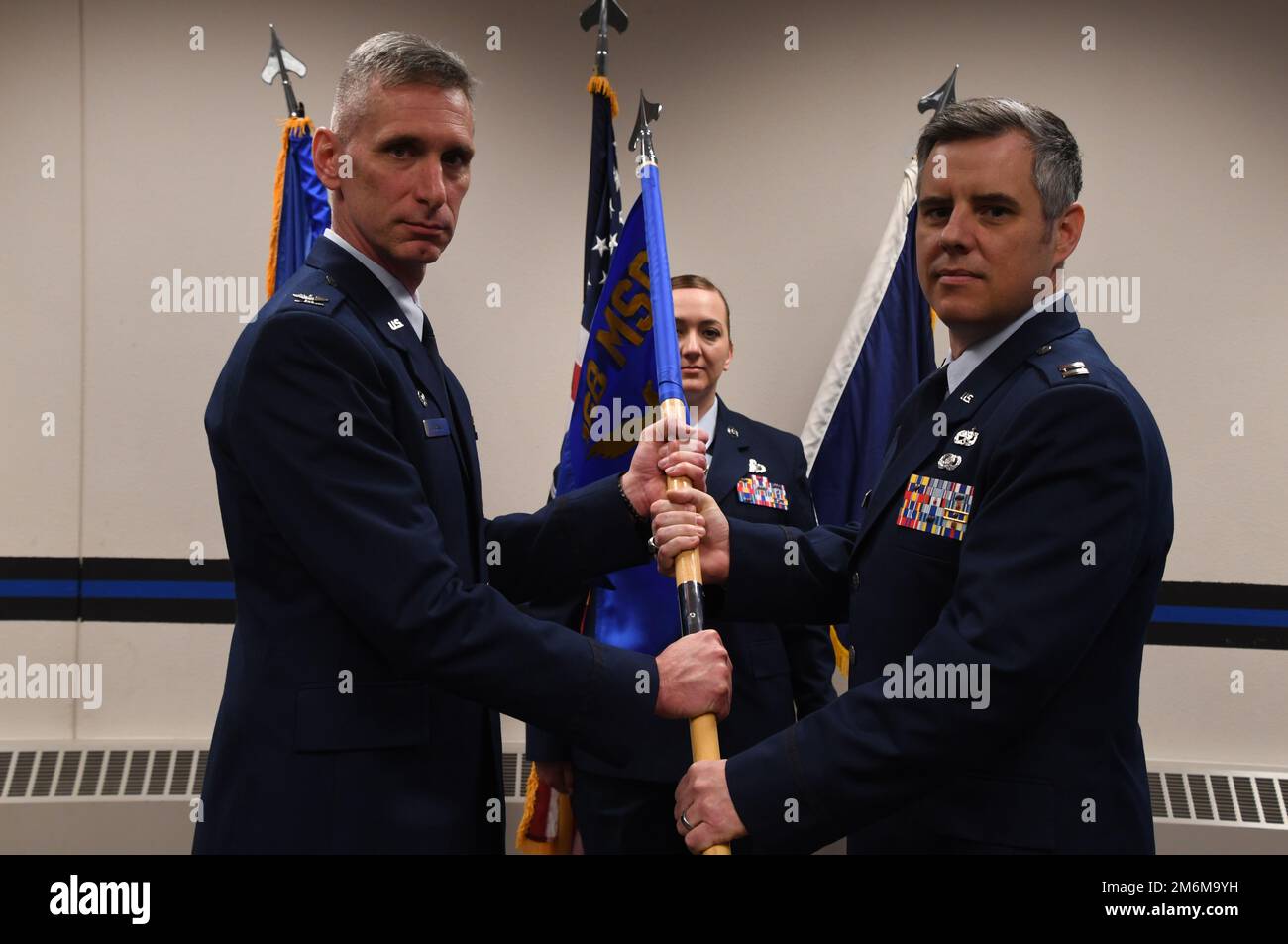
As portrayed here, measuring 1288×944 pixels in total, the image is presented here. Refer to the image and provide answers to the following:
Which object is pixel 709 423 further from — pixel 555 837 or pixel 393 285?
pixel 393 285

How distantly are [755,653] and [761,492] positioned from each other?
17.9 inches

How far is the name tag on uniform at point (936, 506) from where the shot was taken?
154cm

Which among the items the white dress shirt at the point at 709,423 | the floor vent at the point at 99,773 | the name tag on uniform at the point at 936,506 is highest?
the white dress shirt at the point at 709,423

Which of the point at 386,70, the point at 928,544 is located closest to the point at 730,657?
the point at 928,544

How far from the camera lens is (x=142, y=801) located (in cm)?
368

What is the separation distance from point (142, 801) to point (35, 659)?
690 millimetres

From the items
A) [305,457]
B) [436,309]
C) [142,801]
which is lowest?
[142,801]

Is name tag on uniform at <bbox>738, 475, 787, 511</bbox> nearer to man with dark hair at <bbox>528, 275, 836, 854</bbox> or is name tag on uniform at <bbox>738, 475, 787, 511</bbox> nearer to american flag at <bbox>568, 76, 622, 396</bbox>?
man with dark hair at <bbox>528, 275, 836, 854</bbox>

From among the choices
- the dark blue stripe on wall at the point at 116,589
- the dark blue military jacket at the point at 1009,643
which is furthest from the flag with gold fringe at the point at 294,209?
the dark blue military jacket at the point at 1009,643

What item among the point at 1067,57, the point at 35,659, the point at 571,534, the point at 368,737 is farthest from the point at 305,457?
the point at 1067,57

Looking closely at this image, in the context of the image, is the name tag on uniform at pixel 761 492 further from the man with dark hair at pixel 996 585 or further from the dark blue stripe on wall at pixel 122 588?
the dark blue stripe on wall at pixel 122 588

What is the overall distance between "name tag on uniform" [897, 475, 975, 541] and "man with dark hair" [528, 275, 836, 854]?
0.93m

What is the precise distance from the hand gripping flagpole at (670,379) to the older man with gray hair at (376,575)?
65mm

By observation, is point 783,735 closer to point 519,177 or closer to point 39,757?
point 519,177
